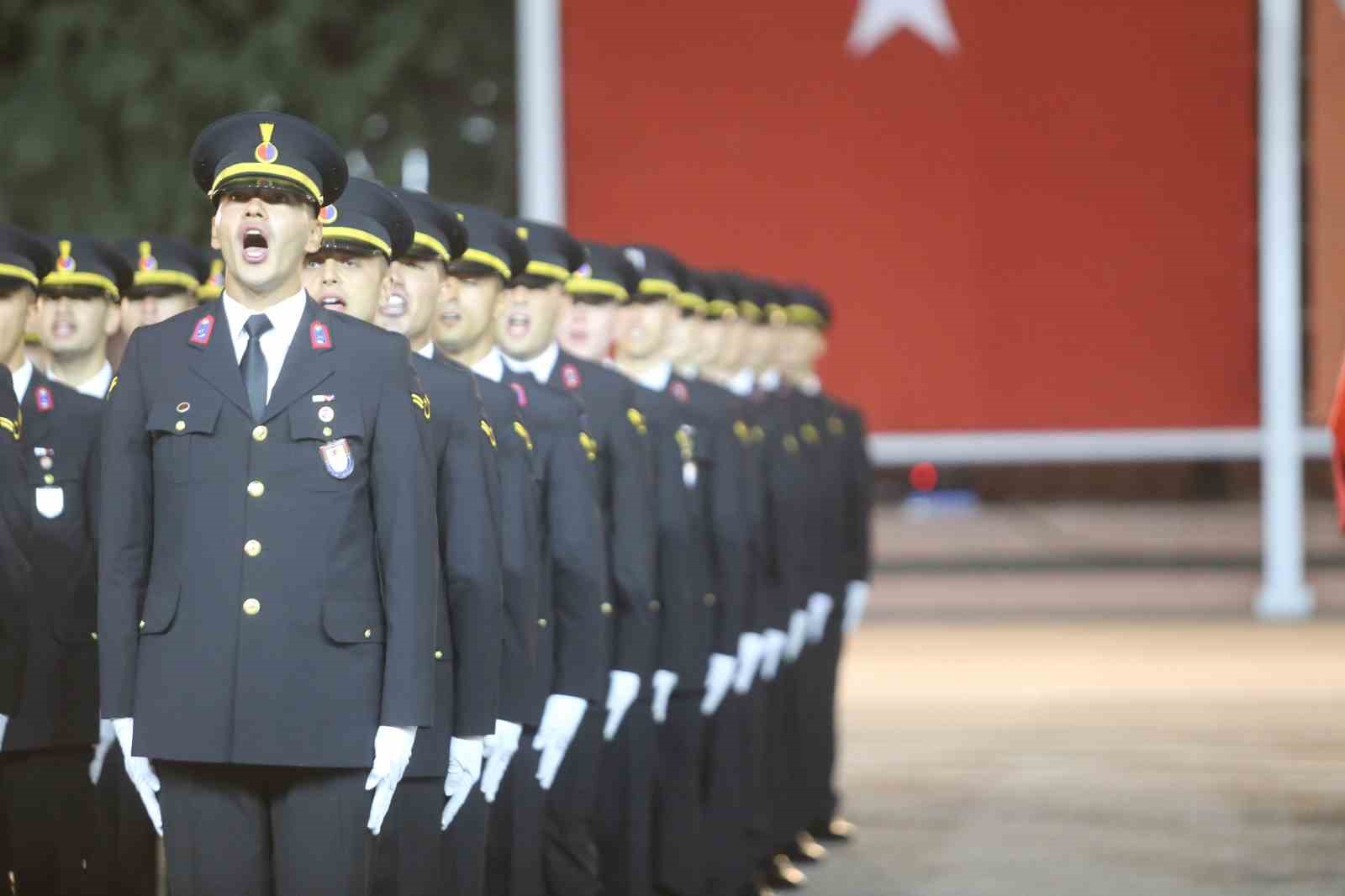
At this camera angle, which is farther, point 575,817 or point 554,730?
point 575,817

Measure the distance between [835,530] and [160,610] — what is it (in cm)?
467

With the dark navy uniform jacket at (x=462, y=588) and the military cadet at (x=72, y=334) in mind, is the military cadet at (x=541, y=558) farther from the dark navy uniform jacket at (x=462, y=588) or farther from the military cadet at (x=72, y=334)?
the military cadet at (x=72, y=334)

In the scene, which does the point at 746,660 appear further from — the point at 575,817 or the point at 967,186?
the point at 967,186

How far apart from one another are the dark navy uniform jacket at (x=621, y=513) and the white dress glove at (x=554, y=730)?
1.37ft

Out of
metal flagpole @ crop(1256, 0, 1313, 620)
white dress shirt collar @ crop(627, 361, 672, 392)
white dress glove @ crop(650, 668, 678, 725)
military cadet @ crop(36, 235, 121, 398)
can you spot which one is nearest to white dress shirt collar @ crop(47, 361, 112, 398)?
military cadet @ crop(36, 235, 121, 398)

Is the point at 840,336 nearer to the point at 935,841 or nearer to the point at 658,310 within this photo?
the point at 935,841

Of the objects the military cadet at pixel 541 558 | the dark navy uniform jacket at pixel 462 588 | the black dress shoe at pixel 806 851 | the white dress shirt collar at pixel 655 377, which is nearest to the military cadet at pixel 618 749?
the white dress shirt collar at pixel 655 377

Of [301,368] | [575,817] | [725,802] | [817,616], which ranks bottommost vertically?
[725,802]

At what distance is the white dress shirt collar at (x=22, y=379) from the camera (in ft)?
16.5

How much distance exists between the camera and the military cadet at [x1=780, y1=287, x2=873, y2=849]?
7707 millimetres

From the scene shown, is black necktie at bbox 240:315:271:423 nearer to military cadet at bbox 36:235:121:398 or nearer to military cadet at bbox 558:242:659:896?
military cadet at bbox 36:235:121:398

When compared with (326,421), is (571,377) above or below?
above

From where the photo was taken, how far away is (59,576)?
198 inches

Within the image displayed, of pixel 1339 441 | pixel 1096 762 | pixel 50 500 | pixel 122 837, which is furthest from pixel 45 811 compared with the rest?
pixel 1096 762
